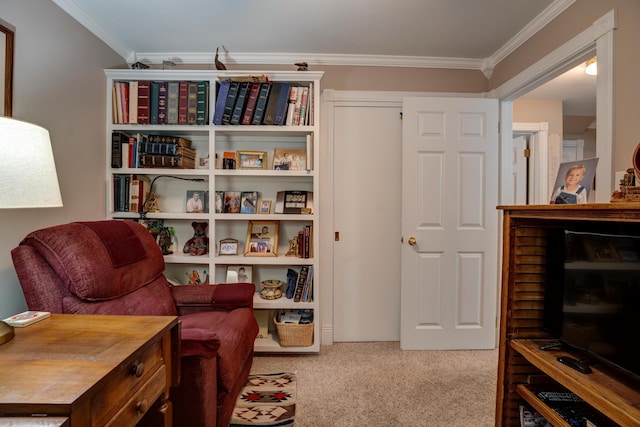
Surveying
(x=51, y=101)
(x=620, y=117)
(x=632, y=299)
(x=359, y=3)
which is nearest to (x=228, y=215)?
(x=51, y=101)

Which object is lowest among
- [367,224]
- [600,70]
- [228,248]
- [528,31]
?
[228,248]

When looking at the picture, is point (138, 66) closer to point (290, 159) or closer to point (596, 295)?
point (290, 159)

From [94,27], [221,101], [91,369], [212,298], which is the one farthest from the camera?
[221,101]

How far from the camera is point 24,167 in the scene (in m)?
0.90

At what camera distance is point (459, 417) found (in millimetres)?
1716

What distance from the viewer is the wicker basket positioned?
2.32 metres

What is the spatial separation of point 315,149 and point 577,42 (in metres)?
1.70

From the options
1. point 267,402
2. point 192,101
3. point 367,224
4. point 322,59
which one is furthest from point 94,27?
point 267,402

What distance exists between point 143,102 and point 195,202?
2.81 ft

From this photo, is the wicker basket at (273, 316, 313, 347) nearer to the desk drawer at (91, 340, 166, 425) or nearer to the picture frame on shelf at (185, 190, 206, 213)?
the picture frame on shelf at (185, 190, 206, 213)

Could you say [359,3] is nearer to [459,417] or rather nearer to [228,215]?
[228,215]

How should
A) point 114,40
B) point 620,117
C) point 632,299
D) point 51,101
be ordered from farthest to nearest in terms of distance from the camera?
1. point 114,40
2. point 51,101
3. point 620,117
4. point 632,299

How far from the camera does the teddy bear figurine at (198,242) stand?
95.2 inches

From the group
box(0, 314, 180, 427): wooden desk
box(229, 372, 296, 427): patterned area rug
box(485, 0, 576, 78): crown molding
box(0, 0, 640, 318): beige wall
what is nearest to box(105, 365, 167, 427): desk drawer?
box(0, 314, 180, 427): wooden desk
